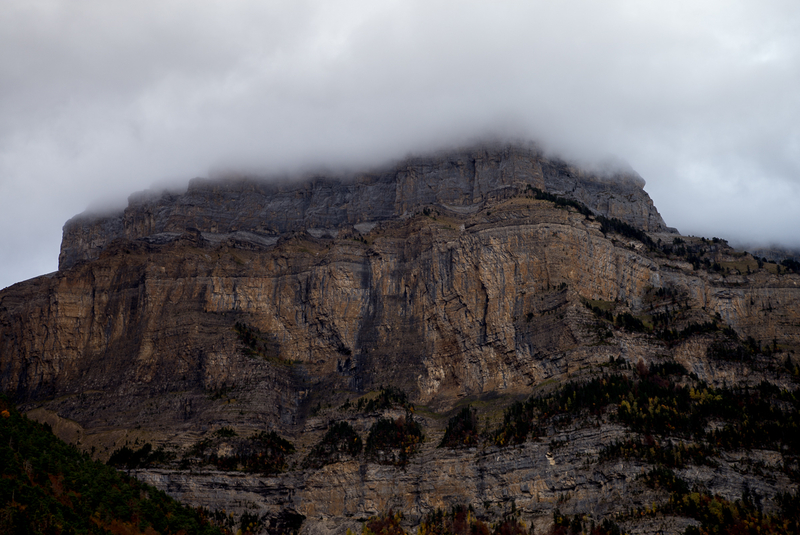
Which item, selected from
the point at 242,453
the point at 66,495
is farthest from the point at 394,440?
the point at 66,495

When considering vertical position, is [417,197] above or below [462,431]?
above

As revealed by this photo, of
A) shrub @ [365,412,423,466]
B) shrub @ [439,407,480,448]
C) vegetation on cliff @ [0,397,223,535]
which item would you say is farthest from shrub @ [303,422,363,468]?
vegetation on cliff @ [0,397,223,535]

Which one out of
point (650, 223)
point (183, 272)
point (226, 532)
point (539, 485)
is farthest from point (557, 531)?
point (650, 223)

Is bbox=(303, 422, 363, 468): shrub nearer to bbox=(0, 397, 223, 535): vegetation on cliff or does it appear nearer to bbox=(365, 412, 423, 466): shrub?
bbox=(365, 412, 423, 466): shrub

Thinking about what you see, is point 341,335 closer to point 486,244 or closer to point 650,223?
point 486,244

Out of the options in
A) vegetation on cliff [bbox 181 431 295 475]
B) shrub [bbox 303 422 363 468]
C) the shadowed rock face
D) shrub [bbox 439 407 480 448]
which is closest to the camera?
shrub [bbox 439 407 480 448]

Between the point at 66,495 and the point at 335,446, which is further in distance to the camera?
the point at 335,446

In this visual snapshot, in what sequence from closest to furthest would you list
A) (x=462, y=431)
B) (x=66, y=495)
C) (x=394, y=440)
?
(x=66, y=495) < (x=462, y=431) < (x=394, y=440)

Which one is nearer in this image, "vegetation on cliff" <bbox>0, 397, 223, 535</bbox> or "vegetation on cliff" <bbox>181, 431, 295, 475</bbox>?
"vegetation on cliff" <bbox>0, 397, 223, 535</bbox>

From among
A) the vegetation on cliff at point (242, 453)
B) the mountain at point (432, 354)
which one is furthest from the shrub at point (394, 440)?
the vegetation on cliff at point (242, 453)

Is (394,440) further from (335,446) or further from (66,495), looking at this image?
(66,495)

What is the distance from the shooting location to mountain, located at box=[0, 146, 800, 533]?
120m

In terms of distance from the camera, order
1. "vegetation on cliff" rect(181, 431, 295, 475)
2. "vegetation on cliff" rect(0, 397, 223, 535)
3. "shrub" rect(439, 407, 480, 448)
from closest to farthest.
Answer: "vegetation on cliff" rect(0, 397, 223, 535)
"shrub" rect(439, 407, 480, 448)
"vegetation on cliff" rect(181, 431, 295, 475)

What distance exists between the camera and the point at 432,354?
152875mm
